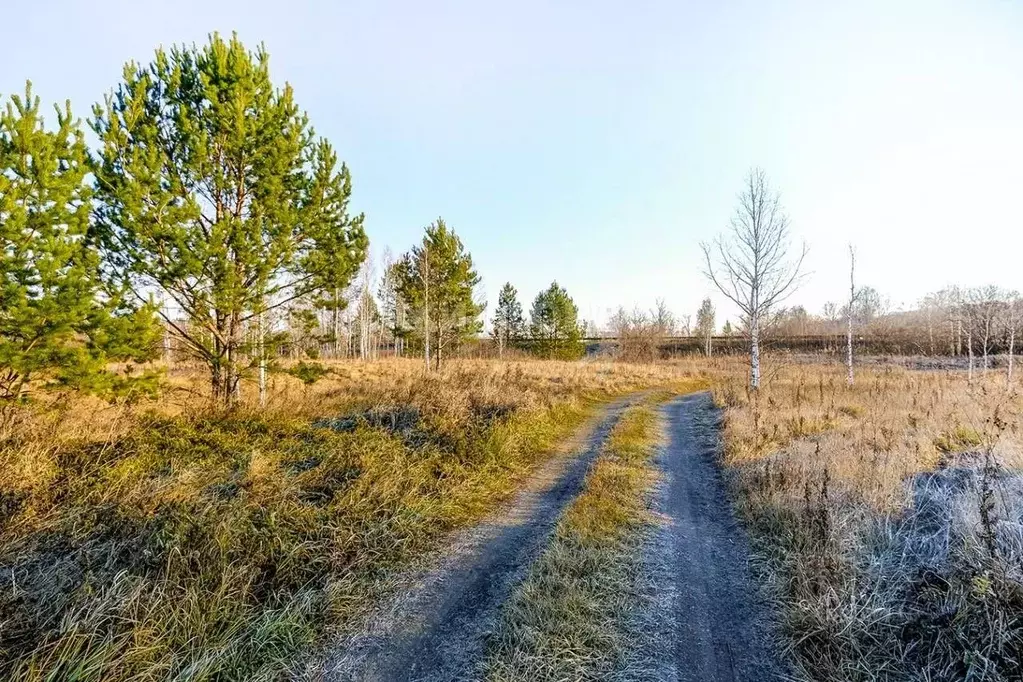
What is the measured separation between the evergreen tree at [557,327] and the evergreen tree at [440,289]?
63.6 feet

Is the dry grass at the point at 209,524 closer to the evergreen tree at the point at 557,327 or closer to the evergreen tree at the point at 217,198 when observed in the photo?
the evergreen tree at the point at 217,198

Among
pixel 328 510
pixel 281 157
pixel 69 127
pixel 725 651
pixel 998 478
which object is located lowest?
pixel 725 651

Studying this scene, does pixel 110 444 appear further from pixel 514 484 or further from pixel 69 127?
pixel 514 484

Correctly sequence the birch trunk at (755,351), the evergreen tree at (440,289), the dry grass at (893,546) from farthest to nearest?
the evergreen tree at (440,289) < the birch trunk at (755,351) < the dry grass at (893,546)

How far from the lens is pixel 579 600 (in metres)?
A: 3.79

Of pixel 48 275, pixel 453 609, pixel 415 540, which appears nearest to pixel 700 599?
pixel 453 609

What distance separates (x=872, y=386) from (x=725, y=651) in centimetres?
1516

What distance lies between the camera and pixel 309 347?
37.8 feet

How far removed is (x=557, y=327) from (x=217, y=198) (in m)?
35.8

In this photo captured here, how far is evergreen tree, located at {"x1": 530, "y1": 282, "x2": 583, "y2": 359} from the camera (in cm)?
4281

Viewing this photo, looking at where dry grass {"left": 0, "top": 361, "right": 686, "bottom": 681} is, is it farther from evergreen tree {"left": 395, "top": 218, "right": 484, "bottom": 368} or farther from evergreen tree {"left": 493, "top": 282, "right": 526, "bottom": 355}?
evergreen tree {"left": 493, "top": 282, "right": 526, "bottom": 355}

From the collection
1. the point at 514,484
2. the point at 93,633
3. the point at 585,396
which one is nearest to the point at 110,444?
the point at 93,633

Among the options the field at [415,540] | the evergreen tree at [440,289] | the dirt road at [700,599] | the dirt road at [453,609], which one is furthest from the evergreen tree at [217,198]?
the evergreen tree at [440,289]

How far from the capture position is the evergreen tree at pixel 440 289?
22.4m
